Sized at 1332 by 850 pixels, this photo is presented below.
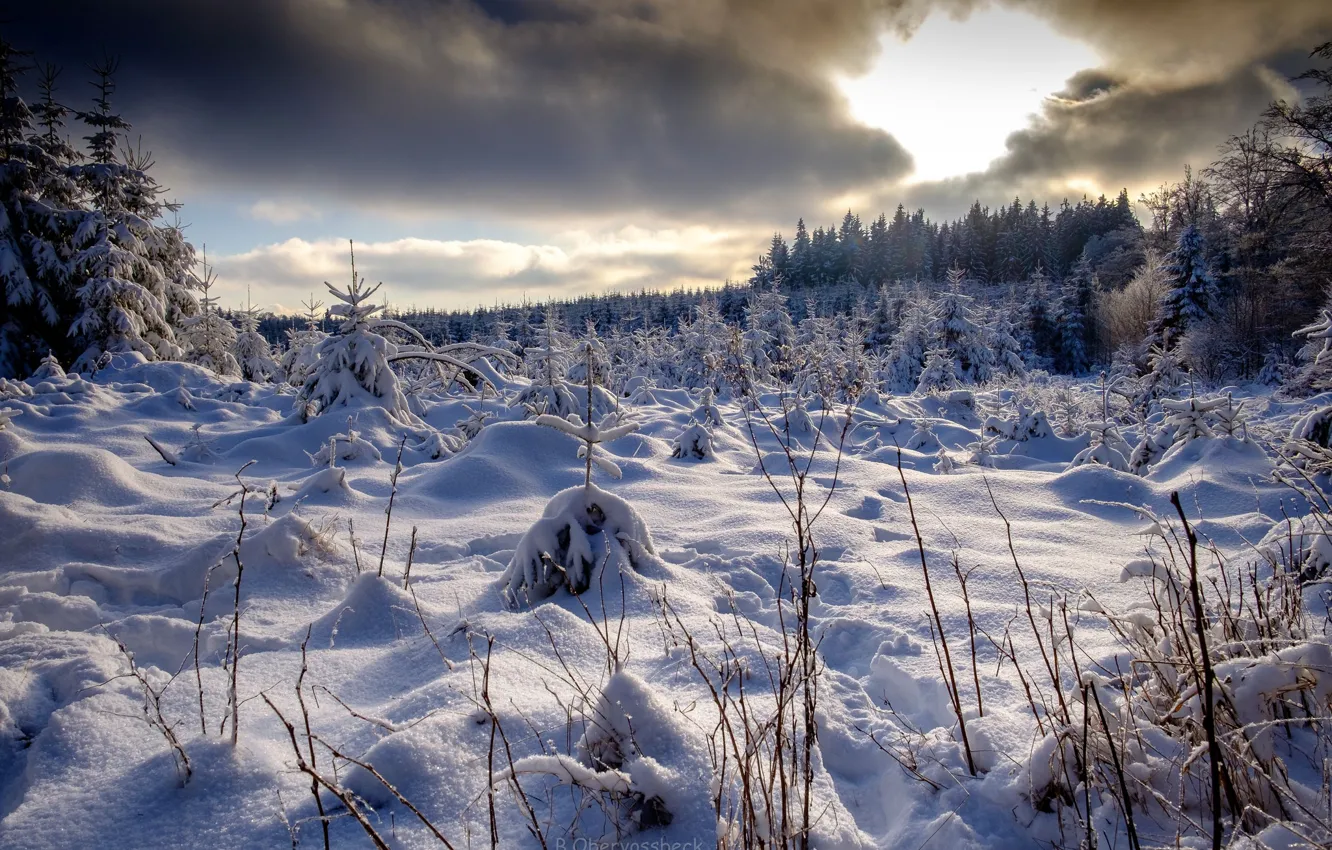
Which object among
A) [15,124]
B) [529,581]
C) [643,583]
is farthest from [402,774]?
[15,124]

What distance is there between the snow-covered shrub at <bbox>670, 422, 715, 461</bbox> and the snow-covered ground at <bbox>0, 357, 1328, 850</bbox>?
730 millimetres

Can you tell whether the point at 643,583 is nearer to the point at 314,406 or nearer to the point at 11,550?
the point at 11,550

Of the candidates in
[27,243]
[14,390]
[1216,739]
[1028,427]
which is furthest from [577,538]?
[27,243]

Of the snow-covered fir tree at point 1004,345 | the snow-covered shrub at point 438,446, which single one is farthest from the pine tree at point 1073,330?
the snow-covered shrub at point 438,446

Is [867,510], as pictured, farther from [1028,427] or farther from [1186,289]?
[1186,289]

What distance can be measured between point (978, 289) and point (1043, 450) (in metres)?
61.9

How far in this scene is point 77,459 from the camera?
15.1ft

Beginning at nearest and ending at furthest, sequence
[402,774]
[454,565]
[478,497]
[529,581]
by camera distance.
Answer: [402,774], [529,581], [454,565], [478,497]

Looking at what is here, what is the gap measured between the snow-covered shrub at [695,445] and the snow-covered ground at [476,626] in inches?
28.8

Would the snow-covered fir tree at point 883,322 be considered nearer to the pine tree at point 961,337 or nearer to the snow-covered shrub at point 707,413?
the pine tree at point 961,337

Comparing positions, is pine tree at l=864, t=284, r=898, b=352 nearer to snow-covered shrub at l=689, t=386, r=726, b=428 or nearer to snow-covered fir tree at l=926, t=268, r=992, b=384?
snow-covered fir tree at l=926, t=268, r=992, b=384

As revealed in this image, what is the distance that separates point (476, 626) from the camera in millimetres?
2818

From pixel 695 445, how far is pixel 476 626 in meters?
5.07

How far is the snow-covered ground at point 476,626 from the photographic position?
1702 millimetres
